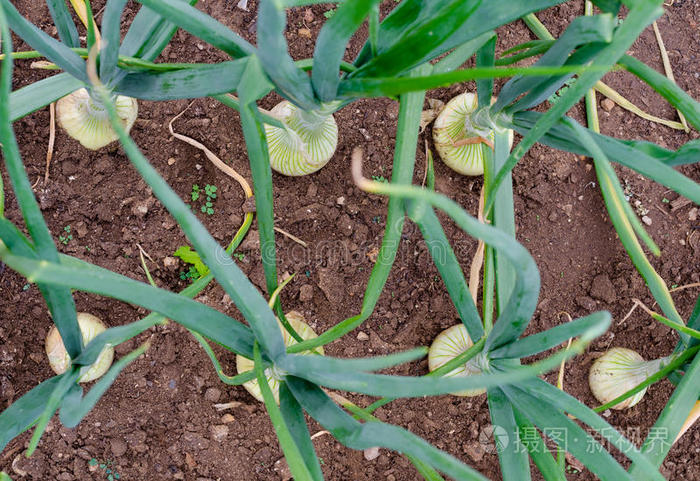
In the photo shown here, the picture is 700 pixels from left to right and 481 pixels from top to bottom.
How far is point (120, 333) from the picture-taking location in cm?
77

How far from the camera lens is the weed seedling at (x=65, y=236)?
128 cm

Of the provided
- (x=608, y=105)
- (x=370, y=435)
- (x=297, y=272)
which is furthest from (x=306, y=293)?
(x=608, y=105)

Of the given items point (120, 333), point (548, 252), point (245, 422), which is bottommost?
point (245, 422)

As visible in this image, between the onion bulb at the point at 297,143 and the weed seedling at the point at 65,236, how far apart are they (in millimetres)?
491

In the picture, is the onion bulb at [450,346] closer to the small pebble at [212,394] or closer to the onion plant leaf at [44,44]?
the small pebble at [212,394]

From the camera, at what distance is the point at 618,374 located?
4.33 ft

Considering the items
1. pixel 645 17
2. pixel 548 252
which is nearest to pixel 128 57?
pixel 645 17

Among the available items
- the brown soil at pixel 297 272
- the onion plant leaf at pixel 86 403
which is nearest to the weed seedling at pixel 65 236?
the brown soil at pixel 297 272

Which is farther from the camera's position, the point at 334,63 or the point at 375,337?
the point at 375,337

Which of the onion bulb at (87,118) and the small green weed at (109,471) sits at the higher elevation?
the onion bulb at (87,118)

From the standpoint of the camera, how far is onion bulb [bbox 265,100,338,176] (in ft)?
3.90

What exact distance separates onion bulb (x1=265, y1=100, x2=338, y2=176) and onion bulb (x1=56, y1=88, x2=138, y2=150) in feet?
1.02

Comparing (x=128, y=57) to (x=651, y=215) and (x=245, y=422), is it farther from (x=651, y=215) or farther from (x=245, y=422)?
(x=651, y=215)

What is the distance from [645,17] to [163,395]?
1160 mm
